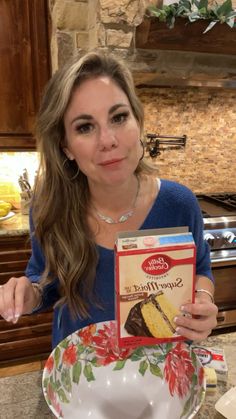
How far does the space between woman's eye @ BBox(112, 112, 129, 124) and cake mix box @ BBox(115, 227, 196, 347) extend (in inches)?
14.1

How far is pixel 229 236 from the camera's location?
1957 millimetres

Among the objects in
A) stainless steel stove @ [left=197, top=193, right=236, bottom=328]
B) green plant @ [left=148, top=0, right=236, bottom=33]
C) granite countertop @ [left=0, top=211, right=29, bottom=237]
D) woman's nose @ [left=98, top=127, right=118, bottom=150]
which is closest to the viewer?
woman's nose @ [left=98, top=127, right=118, bottom=150]

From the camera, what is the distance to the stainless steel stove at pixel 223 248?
6.32 ft

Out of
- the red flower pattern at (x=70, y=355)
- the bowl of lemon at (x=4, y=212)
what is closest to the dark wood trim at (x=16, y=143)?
the bowl of lemon at (x=4, y=212)

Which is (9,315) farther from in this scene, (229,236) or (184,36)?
(184,36)

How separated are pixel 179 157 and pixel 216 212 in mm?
521

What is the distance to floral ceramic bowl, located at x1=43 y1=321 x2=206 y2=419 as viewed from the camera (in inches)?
23.4

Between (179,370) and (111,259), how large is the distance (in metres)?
0.33

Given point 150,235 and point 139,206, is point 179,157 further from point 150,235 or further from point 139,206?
point 150,235

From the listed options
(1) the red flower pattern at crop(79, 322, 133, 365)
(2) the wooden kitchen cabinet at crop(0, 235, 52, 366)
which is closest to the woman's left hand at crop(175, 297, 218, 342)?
(1) the red flower pattern at crop(79, 322, 133, 365)

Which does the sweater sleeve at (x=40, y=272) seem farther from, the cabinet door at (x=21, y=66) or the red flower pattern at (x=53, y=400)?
the cabinet door at (x=21, y=66)

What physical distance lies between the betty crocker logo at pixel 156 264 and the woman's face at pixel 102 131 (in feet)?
1.00

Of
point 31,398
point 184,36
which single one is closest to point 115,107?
point 31,398

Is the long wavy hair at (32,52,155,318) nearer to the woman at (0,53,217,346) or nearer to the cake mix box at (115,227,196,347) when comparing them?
the woman at (0,53,217,346)
